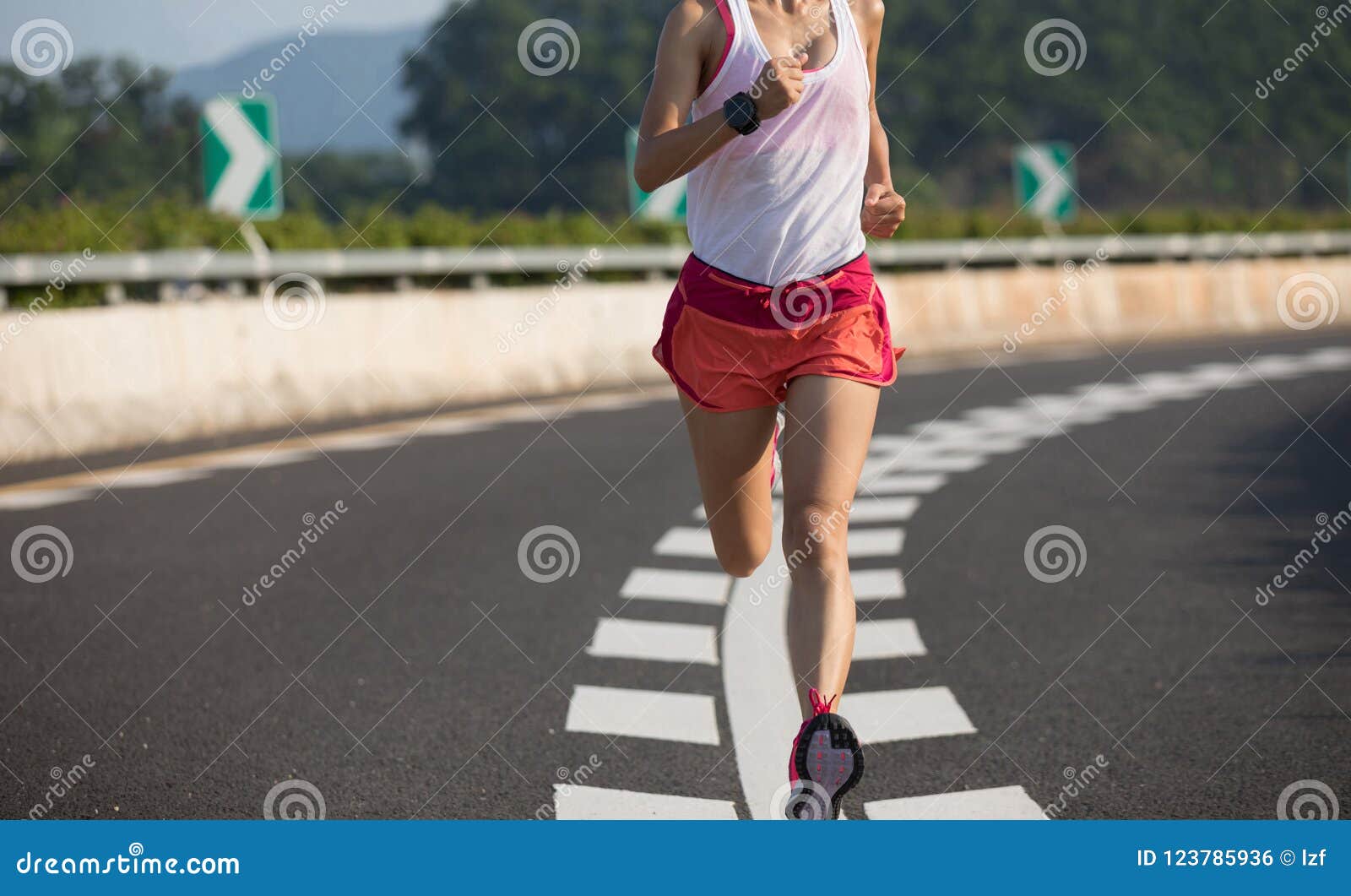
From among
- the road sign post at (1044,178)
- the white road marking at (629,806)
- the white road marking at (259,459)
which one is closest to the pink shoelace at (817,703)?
the white road marking at (629,806)

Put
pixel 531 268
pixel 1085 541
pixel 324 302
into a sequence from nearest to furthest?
pixel 1085 541 → pixel 324 302 → pixel 531 268

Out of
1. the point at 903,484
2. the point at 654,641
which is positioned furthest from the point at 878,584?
the point at 903,484

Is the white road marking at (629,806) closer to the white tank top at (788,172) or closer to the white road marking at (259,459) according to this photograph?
the white tank top at (788,172)

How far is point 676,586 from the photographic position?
320 inches

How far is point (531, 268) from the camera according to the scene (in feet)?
70.0

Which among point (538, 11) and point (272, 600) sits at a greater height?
point (538, 11)

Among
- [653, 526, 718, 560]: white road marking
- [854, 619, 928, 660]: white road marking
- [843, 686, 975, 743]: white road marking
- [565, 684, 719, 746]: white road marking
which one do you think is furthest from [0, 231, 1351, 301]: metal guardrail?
[843, 686, 975, 743]: white road marking

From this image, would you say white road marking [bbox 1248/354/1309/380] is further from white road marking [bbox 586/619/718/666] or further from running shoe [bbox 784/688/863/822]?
running shoe [bbox 784/688/863/822]

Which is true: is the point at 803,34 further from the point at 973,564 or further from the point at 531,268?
the point at 531,268

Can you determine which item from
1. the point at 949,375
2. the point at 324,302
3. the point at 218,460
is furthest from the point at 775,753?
the point at 949,375

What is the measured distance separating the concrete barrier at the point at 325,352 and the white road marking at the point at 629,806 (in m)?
8.55

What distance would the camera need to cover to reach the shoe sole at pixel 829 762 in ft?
12.8

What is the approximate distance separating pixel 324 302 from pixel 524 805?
1148 centimetres

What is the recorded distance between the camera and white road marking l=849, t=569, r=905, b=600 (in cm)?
793
